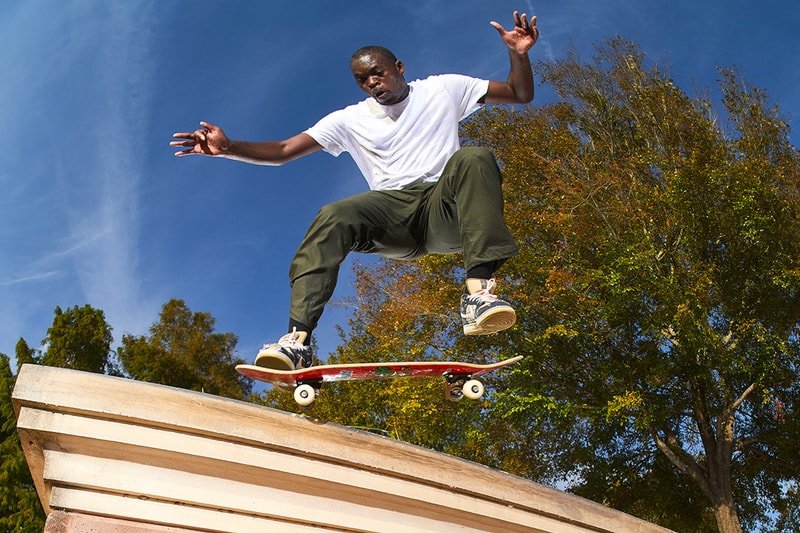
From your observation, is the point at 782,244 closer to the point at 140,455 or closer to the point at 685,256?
the point at 685,256

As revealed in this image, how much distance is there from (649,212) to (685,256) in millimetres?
1810

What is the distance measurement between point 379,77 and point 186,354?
1364 inches

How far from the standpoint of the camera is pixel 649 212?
21.2m

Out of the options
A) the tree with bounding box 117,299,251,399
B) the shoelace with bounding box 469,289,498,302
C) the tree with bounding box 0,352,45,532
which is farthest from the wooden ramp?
the tree with bounding box 117,299,251,399

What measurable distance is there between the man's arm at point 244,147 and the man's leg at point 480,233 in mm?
1222

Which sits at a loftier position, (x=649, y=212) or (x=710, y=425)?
(x=649, y=212)

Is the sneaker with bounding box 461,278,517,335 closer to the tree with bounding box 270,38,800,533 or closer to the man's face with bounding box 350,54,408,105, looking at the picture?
the man's face with bounding box 350,54,408,105

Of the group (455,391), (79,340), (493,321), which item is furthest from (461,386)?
(79,340)

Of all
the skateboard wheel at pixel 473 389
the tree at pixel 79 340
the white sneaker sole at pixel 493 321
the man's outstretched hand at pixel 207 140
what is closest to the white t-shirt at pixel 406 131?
the man's outstretched hand at pixel 207 140

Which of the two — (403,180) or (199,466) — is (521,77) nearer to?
(403,180)

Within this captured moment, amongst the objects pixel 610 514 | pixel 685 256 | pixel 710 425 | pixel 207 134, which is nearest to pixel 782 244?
pixel 685 256

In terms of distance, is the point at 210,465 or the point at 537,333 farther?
the point at 537,333

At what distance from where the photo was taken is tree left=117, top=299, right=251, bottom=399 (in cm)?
3039

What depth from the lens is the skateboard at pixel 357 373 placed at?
12.2 ft
